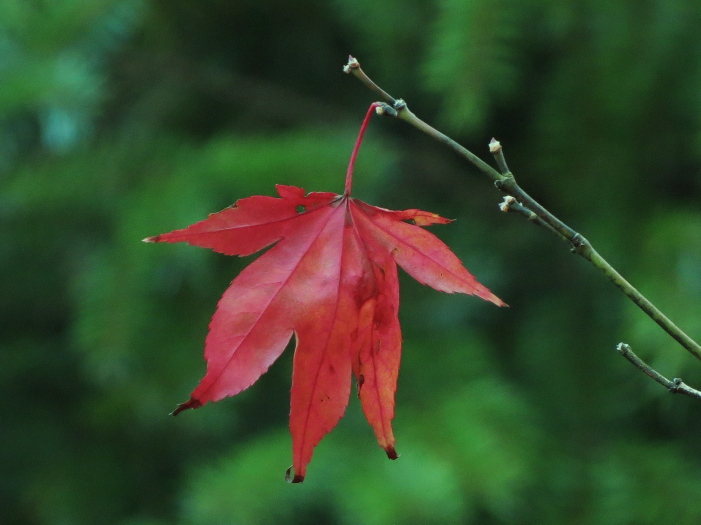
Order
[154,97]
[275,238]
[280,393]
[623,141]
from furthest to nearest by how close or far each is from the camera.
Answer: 1. [154,97]
2. [280,393]
3. [623,141]
4. [275,238]

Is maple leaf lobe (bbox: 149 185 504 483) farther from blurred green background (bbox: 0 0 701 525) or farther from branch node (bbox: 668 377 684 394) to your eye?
blurred green background (bbox: 0 0 701 525)

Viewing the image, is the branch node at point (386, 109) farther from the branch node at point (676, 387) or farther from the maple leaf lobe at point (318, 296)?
the branch node at point (676, 387)

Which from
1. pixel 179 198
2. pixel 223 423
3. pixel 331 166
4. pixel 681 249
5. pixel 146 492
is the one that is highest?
pixel 681 249

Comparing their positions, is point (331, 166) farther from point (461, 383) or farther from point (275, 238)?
point (275, 238)

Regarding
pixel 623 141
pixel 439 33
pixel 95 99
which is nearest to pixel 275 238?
pixel 95 99

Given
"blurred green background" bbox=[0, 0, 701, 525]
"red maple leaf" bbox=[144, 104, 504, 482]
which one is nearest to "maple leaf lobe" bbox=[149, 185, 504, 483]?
"red maple leaf" bbox=[144, 104, 504, 482]

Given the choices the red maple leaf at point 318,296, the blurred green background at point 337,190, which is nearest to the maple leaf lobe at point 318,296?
the red maple leaf at point 318,296

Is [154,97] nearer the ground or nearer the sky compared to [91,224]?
nearer the sky
